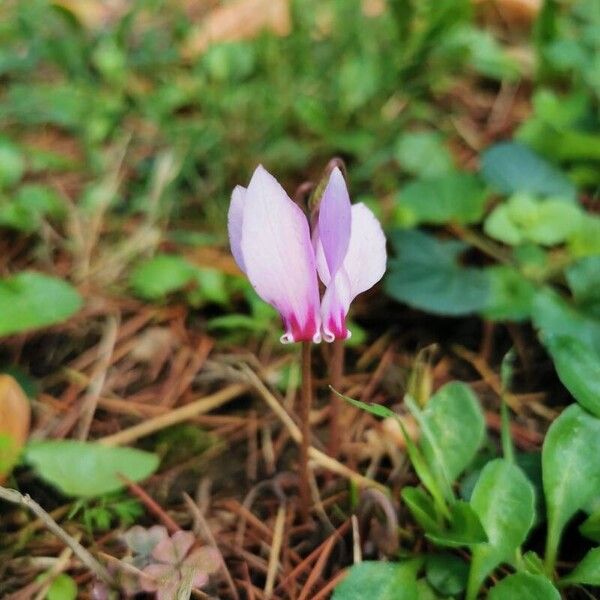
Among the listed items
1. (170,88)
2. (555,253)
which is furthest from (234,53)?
(555,253)

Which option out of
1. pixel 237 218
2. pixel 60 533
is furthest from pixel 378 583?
pixel 237 218

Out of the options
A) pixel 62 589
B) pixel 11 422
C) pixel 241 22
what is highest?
pixel 241 22

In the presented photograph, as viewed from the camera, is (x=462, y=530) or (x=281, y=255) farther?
(x=462, y=530)

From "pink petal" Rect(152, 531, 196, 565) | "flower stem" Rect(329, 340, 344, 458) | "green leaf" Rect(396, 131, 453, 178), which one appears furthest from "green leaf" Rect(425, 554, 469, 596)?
"green leaf" Rect(396, 131, 453, 178)

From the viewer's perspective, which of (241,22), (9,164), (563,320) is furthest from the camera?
(241,22)

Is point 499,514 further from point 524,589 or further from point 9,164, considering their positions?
point 9,164

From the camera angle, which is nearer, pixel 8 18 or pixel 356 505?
pixel 356 505

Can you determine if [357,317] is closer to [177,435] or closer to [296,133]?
[177,435]
